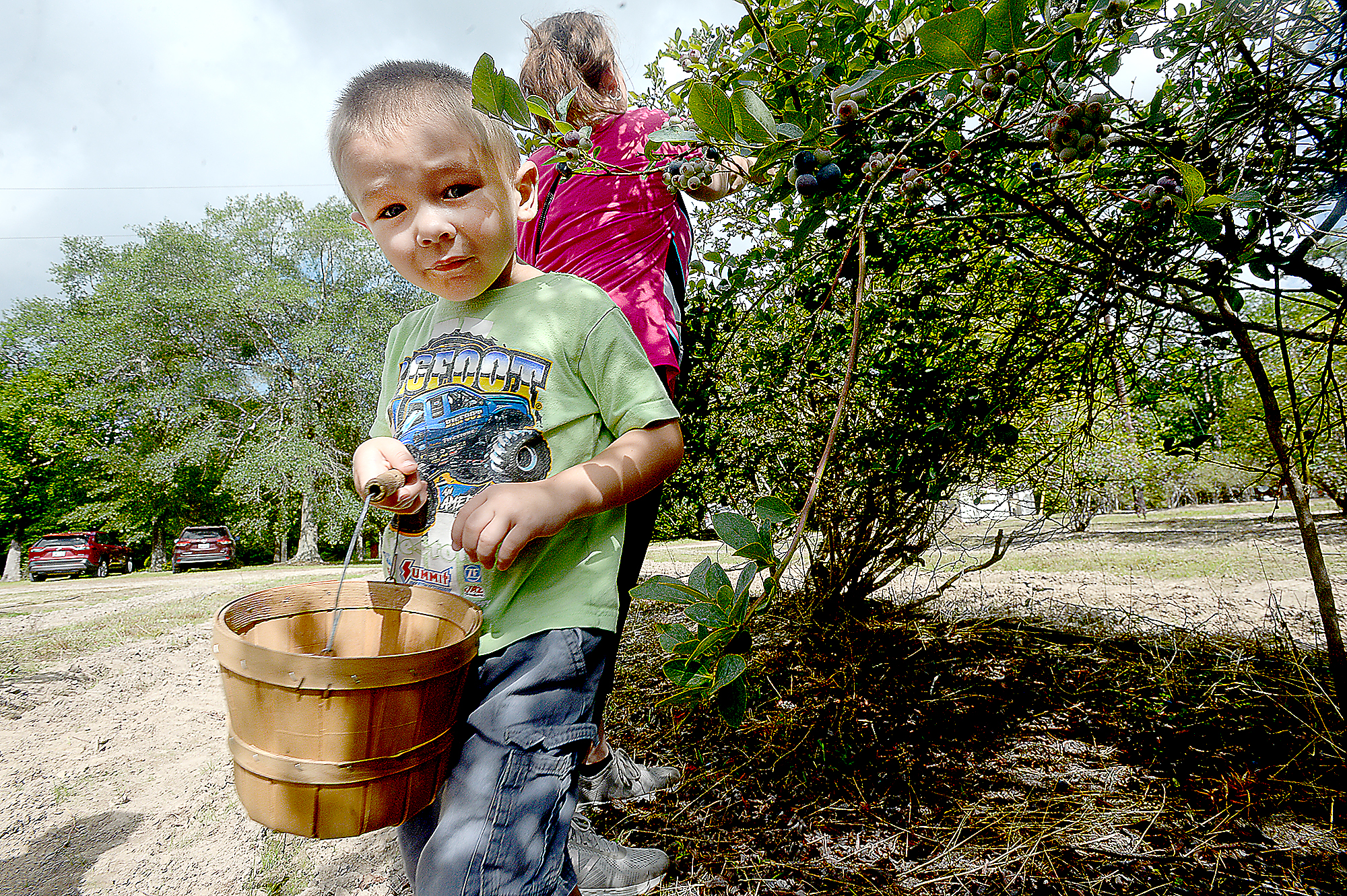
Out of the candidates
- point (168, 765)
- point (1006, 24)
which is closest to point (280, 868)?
point (168, 765)

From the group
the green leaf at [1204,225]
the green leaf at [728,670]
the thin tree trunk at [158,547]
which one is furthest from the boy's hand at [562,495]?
the thin tree trunk at [158,547]

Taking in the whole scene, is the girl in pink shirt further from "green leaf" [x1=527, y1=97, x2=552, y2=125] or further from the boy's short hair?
"green leaf" [x1=527, y1=97, x2=552, y2=125]

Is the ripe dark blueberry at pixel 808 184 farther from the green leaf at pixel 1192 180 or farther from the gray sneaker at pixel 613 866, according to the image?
the gray sneaker at pixel 613 866

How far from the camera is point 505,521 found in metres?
1.01

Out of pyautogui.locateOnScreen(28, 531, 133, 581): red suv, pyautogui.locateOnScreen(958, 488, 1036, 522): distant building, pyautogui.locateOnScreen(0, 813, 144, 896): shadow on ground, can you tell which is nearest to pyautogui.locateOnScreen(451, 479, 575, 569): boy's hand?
pyautogui.locateOnScreen(0, 813, 144, 896): shadow on ground

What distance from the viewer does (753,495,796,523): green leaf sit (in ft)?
3.05

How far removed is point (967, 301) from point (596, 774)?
81.2 inches

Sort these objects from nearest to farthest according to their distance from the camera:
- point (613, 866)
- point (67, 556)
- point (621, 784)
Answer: point (613, 866)
point (621, 784)
point (67, 556)

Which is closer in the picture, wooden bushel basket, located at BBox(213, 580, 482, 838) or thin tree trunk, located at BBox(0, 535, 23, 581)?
wooden bushel basket, located at BBox(213, 580, 482, 838)

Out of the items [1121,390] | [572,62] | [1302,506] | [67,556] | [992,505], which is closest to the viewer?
[572,62]

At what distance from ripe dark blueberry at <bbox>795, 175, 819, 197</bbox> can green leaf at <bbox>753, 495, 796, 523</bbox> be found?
1.48 ft

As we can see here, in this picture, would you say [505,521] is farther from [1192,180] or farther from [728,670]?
[1192,180]

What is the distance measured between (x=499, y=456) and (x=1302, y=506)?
2374mm

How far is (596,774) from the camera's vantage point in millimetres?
2156
